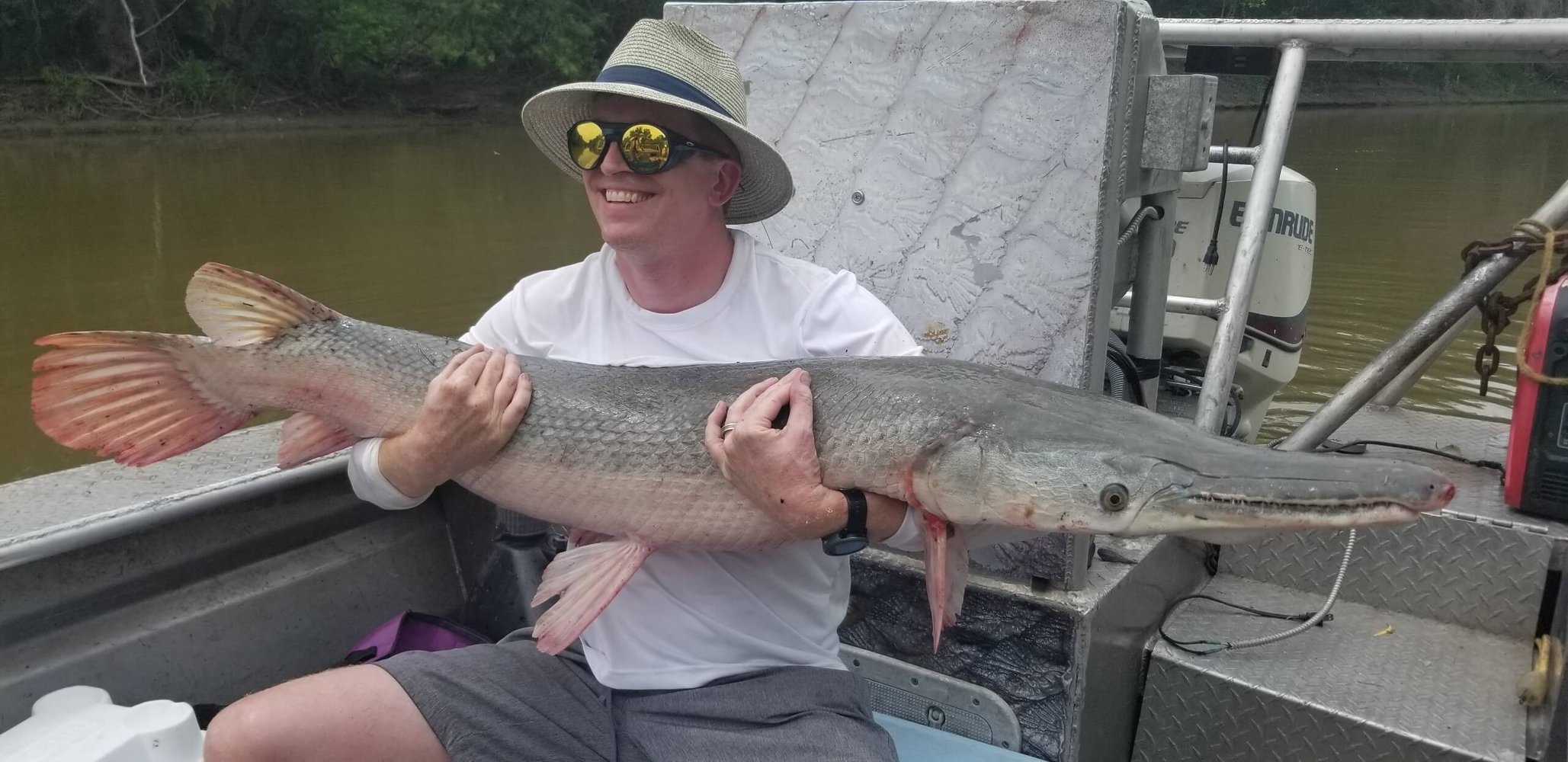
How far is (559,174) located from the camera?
20500mm

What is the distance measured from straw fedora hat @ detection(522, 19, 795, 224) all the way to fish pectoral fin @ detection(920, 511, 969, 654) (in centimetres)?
91

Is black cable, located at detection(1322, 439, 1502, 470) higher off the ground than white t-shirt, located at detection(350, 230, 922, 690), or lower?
lower

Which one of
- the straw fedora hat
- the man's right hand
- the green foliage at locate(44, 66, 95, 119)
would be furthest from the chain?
the green foliage at locate(44, 66, 95, 119)

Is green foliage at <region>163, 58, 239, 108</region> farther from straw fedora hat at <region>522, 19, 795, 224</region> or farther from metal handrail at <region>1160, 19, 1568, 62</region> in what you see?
metal handrail at <region>1160, 19, 1568, 62</region>

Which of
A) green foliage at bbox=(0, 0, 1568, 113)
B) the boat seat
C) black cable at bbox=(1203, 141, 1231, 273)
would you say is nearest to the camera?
the boat seat

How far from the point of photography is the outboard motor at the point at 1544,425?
282 centimetres

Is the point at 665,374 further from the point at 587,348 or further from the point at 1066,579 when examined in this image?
the point at 1066,579

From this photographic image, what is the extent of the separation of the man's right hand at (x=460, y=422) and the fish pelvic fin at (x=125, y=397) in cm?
47

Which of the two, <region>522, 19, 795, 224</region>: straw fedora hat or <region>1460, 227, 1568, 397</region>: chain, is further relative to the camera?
<region>1460, 227, 1568, 397</region>: chain

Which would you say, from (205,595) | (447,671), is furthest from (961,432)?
(205,595)

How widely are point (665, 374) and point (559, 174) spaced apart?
62.4 feet

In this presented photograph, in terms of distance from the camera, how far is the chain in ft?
9.69

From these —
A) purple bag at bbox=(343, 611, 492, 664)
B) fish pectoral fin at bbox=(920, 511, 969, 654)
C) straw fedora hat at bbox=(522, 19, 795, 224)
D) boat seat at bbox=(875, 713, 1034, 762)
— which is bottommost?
boat seat at bbox=(875, 713, 1034, 762)

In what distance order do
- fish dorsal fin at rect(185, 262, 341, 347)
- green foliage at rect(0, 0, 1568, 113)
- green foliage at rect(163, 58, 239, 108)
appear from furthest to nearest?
green foliage at rect(163, 58, 239, 108)
green foliage at rect(0, 0, 1568, 113)
fish dorsal fin at rect(185, 262, 341, 347)
